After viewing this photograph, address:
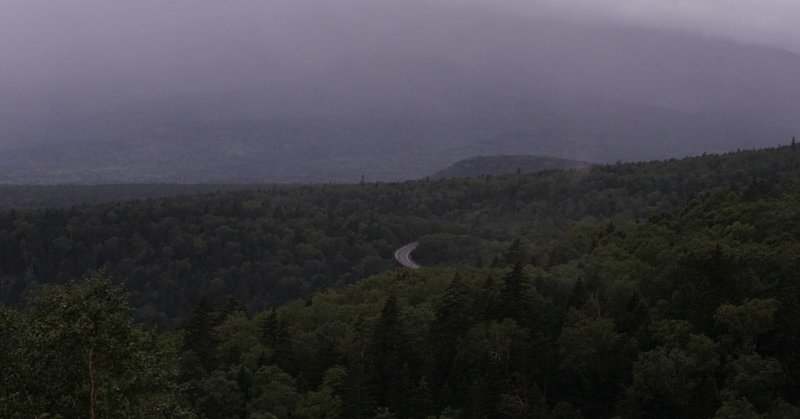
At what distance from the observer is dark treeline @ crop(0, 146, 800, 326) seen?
321 feet

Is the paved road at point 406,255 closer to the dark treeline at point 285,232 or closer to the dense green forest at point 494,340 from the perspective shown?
the dark treeline at point 285,232

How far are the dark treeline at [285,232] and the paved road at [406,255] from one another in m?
1.55

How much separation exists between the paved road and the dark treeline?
1.55 metres

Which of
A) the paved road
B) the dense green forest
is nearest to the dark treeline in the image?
the paved road

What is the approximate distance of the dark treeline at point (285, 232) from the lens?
97.8 m

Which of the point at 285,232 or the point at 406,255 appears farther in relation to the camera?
the point at 285,232

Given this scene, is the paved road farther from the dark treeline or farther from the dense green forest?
the dense green forest

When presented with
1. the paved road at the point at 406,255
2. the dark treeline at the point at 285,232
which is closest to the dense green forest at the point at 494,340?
the dark treeline at the point at 285,232

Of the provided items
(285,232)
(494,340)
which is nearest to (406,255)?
(285,232)

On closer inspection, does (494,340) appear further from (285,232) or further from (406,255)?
(285,232)

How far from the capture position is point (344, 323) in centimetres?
4541

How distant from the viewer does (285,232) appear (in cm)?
Answer: 11300

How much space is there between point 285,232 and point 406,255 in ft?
65.7

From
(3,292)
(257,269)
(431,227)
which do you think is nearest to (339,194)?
(431,227)
